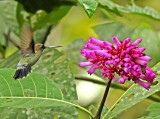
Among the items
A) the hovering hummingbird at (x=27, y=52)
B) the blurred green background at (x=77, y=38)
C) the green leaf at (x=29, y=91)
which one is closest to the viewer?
the green leaf at (x=29, y=91)

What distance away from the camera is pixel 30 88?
6.68ft

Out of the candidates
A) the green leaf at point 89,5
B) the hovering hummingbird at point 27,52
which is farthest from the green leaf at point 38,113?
the green leaf at point 89,5

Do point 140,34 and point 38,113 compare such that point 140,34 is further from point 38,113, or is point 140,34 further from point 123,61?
point 123,61

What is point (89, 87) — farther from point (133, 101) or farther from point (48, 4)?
point (133, 101)

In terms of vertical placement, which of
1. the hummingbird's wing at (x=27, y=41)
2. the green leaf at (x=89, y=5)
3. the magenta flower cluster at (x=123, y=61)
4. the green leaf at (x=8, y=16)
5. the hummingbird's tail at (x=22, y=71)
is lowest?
the green leaf at (x=8, y=16)

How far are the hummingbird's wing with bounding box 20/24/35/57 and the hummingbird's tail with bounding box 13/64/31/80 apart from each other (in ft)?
0.28

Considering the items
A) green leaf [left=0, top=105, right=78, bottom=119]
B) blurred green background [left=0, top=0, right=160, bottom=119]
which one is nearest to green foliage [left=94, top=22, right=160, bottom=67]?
blurred green background [left=0, top=0, right=160, bottom=119]

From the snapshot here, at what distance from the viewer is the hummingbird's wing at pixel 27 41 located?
2176 millimetres

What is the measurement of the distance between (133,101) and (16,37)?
195cm

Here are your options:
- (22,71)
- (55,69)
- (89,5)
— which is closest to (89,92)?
(55,69)

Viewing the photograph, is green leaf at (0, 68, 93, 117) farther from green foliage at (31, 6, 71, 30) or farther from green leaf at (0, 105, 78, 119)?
green foliage at (31, 6, 71, 30)

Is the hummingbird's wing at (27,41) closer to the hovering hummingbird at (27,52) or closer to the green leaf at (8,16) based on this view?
the hovering hummingbird at (27,52)

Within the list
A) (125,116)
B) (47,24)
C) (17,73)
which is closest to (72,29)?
(125,116)

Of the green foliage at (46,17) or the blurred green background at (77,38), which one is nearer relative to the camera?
the blurred green background at (77,38)
